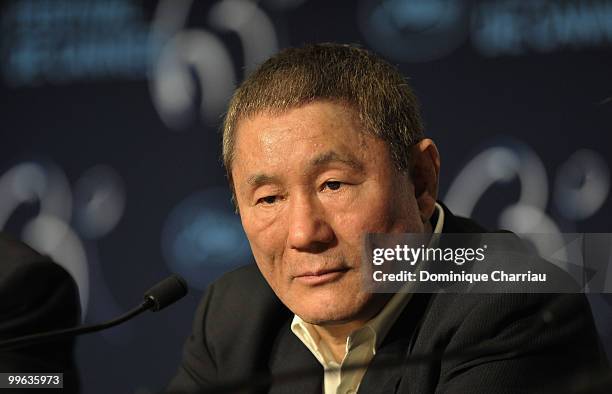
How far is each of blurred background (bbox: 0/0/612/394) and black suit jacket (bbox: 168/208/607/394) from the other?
2.40ft

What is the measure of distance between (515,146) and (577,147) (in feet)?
0.53

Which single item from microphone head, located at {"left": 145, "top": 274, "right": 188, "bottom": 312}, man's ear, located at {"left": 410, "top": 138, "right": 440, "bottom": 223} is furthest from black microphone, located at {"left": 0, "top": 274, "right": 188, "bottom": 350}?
man's ear, located at {"left": 410, "top": 138, "right": 440, "bottom": 223}

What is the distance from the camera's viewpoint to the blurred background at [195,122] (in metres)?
2.34

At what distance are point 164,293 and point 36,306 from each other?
0.47m

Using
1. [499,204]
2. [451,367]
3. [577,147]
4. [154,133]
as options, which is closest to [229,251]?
[154,133]

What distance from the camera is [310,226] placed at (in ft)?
4.73

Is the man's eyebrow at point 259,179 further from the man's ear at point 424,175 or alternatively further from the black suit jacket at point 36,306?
the black suit jacket at point 36,306

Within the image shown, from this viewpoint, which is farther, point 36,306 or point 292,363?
point 36,306

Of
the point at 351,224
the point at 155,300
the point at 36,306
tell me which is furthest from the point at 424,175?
the point at 36,306

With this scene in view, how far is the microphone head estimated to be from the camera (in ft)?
4.60

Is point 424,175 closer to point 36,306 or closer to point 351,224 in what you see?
point 351,224

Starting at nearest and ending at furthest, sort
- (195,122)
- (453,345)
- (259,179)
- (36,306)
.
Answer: (453,345), (259,179), (36,306), (195,122)

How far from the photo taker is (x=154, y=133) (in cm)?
A: 282

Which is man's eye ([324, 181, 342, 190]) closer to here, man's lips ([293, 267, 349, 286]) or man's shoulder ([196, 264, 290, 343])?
man's lips ([293, 267, 349, 286])
